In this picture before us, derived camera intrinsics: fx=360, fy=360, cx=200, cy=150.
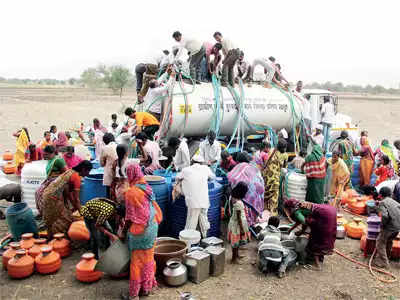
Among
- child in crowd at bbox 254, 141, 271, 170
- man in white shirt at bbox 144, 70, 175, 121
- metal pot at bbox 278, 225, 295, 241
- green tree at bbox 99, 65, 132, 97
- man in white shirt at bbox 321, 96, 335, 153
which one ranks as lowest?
metal pot at bbox 278, 225, 295, 241

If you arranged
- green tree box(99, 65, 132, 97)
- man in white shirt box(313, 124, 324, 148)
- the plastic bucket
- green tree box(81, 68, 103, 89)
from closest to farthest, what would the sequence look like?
the plastic bucket, man in white shirt box(313, 124, 324, 148), green tree box(99, 65, 132, 97), green tree box(81, 68, 103, 89)

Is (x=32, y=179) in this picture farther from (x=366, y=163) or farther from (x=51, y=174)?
(x=366, y=163)

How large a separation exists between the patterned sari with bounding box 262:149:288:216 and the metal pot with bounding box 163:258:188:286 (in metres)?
2.85

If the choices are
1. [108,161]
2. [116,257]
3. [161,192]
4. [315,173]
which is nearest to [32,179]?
[108,161]

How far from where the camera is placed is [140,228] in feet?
13.5

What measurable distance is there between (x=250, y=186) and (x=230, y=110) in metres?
3.52

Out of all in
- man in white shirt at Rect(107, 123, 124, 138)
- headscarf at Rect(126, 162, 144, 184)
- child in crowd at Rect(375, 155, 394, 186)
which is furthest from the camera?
man in white shirt at Rect(107, 123, 124, 138)

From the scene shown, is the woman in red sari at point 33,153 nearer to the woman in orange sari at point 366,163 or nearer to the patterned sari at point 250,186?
the patterned sari at point 250,186

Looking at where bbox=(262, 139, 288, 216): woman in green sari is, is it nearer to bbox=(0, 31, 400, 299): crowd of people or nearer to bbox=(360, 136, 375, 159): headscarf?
bbox=(0, 31, 400, 299): crowd of people

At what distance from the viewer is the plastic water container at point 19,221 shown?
5.50m

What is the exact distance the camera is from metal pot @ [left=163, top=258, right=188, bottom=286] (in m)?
4.71

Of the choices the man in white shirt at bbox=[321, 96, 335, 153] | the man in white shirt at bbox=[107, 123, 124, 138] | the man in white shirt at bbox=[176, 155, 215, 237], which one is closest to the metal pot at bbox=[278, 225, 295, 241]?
the man in white shirt at bbox=[176, 155, 215, 237]

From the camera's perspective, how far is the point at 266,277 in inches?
201

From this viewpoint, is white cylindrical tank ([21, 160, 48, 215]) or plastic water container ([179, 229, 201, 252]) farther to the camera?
white cylindrical tank ([21, 160, 48, 215])
